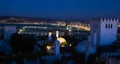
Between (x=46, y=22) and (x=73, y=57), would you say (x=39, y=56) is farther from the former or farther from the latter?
(x=46, y=22)

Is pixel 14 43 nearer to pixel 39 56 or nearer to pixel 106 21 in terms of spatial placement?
pixel 39 56

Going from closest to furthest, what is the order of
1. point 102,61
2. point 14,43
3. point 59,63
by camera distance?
point 102,61 → point 59,63 → point 14,43

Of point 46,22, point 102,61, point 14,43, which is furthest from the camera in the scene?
point 46,22

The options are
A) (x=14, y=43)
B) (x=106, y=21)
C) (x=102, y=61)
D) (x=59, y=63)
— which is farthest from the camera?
(x=14, y=43)

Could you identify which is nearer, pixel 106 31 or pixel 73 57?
pixel 73 57

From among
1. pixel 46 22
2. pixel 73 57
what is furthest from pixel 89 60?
pixel 46 22

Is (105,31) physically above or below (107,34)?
above

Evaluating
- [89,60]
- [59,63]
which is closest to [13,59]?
[59,63]

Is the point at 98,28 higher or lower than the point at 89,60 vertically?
higher

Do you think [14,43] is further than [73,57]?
Yes
